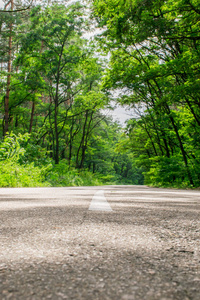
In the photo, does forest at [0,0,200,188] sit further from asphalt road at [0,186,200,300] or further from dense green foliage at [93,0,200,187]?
asphalt road at [0,186,200,300]

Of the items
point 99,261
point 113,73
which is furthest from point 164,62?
point 99,261

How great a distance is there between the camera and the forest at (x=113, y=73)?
29.0ft

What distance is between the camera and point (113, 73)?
1418 centimetres

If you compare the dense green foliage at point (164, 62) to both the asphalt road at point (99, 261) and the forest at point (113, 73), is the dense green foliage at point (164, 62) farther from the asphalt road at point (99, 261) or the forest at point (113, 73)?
the asphalt road at point (99, 261)

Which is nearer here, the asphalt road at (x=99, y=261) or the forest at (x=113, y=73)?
the asphalt road at (x=99, y=261)

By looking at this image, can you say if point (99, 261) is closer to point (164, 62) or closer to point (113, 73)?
point (113, 73)

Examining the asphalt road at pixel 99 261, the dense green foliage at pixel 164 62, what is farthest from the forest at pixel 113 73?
the asphalt road at pixel 99 261

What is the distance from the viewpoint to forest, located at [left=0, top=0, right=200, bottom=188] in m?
8.84

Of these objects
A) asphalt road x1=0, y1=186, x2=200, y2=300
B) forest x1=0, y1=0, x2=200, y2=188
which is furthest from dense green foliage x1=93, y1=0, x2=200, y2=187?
asphalt road x1=0, y1=186, x2=200, y2=300

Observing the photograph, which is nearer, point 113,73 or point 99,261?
point 99,261

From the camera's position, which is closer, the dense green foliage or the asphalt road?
the asphalt road

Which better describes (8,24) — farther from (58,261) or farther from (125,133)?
(58,261)

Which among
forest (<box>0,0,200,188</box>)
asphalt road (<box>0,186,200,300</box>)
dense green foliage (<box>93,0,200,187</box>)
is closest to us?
asphalt road (<box>0,186,200,300</box>)

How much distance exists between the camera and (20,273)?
949mm
